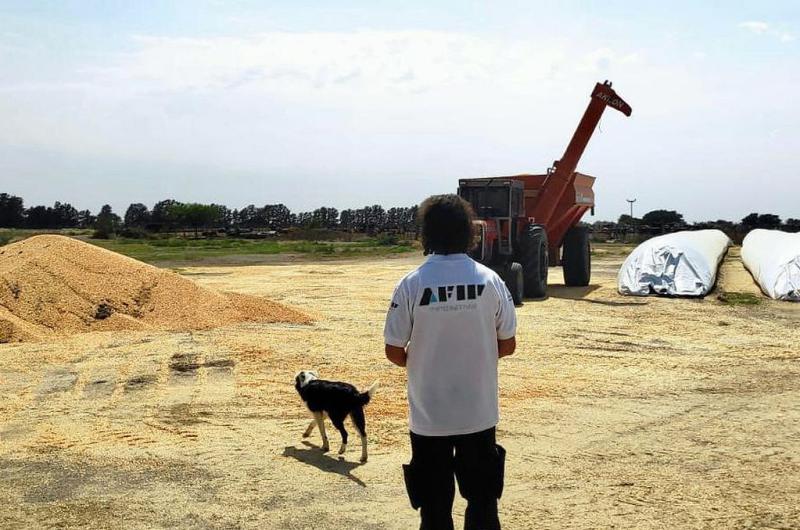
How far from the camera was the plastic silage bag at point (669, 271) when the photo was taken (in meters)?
18.5

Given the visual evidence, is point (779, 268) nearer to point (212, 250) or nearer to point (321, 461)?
point (321, 461)

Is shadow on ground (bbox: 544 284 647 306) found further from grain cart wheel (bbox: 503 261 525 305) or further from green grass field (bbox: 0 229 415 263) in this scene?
green grass field (bbox: 0 229 415 263)

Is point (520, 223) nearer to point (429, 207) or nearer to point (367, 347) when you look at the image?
point (367, 347)

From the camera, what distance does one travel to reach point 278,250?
143 ft

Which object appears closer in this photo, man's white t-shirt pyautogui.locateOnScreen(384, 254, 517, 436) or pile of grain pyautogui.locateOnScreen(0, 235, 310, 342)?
man's white t-shirt pyautogui.locateOnScreen(384, 254, 517, 436)

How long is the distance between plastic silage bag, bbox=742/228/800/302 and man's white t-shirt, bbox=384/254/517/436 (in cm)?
1604

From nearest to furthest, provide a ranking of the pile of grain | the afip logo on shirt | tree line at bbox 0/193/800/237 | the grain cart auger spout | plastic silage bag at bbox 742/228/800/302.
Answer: the afip logo on shirt → the pile of grain → the grain cart auger spout → plastic silage bag at bbox 742/228/800/302 → tree line at bbox 0/193/800/237

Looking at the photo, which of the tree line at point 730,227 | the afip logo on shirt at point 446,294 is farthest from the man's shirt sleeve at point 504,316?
the tree line at point 730,227

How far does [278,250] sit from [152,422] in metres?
35.9

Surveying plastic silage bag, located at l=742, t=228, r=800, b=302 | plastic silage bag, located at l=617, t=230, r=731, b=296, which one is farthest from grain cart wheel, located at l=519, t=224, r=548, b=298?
plastic silage bag, located at l=742, t=228, r=800, b=302

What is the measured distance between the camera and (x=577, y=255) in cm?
2116

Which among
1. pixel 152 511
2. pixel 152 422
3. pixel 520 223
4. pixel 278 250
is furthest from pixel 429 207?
pixel 278 250

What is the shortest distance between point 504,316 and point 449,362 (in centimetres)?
34

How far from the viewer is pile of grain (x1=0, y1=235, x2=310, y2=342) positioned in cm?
1312
